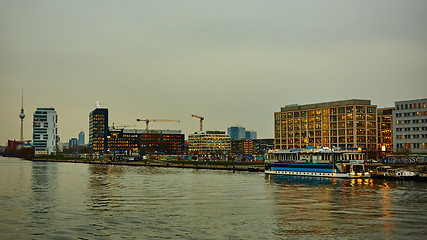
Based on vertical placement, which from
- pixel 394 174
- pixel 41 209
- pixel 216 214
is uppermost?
pixel 394 174

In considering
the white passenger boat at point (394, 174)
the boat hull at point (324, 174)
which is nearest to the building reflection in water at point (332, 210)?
the white passenger boat at point (394, 174)

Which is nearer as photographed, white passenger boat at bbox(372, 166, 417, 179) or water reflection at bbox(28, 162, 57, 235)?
water reflection at bbox(28, 162, 57, 235)

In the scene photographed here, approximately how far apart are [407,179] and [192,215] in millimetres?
71474

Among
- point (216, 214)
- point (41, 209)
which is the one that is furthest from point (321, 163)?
point (41, 209)

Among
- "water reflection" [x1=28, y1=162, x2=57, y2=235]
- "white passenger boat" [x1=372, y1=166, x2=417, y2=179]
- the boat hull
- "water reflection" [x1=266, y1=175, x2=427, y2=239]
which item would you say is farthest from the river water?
the boat hull

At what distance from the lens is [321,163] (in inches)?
4648

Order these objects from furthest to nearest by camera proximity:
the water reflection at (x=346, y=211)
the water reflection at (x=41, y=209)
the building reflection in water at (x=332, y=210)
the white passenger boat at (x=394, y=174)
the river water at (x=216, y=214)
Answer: the white passenger boat at (x=394, y=174) → the water reflection at (x=41, y=209) → the building reflection in water at (x=332, y=210) → the water reflection at (x=346, y=211) → the river water at (x=216, y=214)

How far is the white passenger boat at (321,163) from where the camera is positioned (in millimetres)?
113625

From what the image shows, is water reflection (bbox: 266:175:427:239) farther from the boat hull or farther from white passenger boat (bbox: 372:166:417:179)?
the boat hull

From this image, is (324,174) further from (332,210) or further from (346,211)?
(346,211)

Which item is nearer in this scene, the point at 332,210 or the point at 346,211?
the point at 346,211

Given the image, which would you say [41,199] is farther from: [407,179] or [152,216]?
[407,179]

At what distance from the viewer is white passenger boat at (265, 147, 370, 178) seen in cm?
11362

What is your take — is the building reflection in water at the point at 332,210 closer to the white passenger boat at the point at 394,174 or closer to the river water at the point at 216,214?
the river water at the point at 216,214
